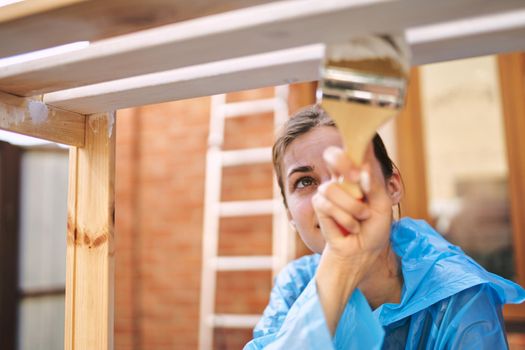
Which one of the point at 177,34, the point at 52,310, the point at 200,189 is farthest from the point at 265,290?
the point at 177,34

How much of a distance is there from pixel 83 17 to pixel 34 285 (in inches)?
115

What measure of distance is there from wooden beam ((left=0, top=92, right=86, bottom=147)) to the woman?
40 centimetres

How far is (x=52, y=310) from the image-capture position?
317 cm

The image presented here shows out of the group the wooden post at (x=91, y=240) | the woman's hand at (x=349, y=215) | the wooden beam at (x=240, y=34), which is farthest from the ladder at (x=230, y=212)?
the wooden beam at (x=240, y=34)

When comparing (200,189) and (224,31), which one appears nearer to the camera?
(224,31)

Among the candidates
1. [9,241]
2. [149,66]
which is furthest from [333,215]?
[9,241]

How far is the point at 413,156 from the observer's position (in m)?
2.83

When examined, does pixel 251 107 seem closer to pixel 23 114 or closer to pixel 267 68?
pixel 23 114

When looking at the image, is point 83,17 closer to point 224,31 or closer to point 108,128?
point 224,31

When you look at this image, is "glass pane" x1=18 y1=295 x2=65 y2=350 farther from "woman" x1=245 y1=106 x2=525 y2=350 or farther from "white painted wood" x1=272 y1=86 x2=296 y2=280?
"woman" x1=245 y1=106 x2=525 y2=350

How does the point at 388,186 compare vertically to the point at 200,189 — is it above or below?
below

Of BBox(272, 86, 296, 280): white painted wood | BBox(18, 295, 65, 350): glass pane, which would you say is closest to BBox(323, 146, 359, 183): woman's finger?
BBox(272, 86, 296, 280): white painted wood

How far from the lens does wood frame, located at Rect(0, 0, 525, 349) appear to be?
50 centimetres

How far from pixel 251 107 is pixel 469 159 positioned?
7.20 ft
